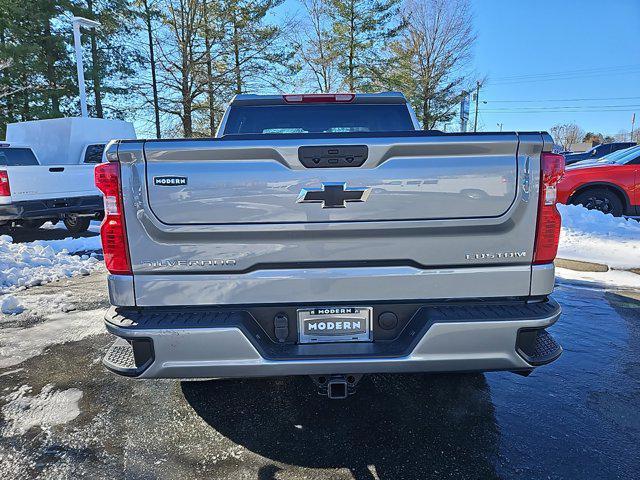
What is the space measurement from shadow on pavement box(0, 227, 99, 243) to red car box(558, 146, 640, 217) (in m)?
11.2

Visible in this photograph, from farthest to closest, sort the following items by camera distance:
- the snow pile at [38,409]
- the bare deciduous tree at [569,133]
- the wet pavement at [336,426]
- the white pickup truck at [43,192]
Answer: the bare deciduous tree at [569,133], the white pickup truck at [43,192], the snow pile at [38,409], the wet pavement at [336,426]

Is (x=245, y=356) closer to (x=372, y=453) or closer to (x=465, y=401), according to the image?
(x=372, y=453)

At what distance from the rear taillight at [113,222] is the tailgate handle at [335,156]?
92 centimetres

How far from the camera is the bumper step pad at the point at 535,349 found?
218 cm

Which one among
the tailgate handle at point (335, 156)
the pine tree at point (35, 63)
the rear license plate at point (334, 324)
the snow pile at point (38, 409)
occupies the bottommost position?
the snow pile at point (38, 409)

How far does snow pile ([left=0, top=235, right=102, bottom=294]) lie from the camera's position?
609cm

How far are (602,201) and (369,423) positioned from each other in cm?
922

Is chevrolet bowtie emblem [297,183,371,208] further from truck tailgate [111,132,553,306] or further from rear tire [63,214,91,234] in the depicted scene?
rear tire [63,214,91,234]

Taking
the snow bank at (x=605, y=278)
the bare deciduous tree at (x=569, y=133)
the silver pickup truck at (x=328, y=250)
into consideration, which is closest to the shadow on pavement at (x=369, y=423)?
the silver pickup truck at (x=328, y=250)

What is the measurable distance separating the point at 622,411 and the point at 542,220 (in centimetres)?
171

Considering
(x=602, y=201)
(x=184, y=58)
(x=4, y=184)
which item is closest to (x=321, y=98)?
(x=4, y=184)

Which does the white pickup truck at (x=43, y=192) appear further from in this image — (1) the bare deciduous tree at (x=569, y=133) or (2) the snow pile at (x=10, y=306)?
(1) the bare deciduous tree at (x=569, y=133)

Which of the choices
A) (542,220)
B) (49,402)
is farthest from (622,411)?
(49,402)

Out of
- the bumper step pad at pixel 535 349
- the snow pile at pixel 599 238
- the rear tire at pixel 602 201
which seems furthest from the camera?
the rear tire at pixel 602 201
